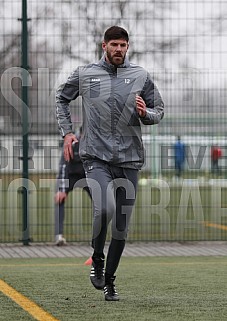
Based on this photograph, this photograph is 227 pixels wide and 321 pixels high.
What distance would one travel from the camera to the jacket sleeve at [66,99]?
8.06m

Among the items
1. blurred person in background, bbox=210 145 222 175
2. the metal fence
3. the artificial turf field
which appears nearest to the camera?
the artificial turf field

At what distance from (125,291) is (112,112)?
5.19ft

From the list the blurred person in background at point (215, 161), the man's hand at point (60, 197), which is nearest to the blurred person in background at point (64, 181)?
the man's hand at point (60, 197)

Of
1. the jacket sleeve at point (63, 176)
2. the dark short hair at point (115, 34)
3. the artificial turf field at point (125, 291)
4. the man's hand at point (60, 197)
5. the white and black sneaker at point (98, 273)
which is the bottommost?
the artificial turf field at point (125, 291)

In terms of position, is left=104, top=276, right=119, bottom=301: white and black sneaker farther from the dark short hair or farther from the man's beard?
the dark short hair

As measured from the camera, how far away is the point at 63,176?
14.1m

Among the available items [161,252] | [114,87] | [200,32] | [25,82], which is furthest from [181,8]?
[114,87]

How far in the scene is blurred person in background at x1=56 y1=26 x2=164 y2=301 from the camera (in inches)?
311

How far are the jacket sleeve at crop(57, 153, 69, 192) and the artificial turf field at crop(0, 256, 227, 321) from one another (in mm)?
2296

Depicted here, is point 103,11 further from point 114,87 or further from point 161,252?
point 114,87

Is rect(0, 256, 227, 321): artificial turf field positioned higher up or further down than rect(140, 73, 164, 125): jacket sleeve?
further down

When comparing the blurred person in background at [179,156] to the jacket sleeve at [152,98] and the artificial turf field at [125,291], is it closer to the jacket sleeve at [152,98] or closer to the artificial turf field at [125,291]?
the artificial turf field at [125,291]

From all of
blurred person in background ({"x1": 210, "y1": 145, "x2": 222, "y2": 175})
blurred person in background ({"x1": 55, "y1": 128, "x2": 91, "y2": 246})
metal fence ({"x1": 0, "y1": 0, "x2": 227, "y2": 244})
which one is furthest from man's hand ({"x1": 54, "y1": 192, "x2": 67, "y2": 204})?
blurred person in background ({"x1": 210, "y1": 145, "x2": 222, "y2": 175})

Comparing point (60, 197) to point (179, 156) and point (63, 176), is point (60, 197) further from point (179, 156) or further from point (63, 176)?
point (179, 156)
